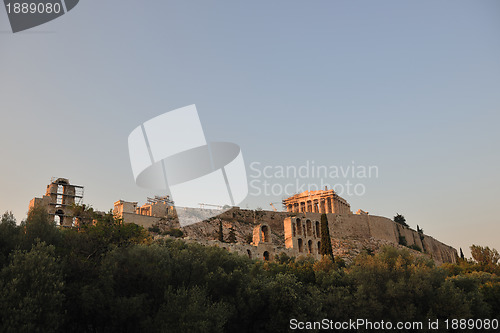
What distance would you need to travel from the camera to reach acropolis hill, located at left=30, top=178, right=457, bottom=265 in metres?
45.6

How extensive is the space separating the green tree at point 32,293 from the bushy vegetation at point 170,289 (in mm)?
37

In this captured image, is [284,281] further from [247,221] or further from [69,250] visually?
[247,221]

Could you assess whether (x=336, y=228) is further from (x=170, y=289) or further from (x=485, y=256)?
(x=170, y=289)

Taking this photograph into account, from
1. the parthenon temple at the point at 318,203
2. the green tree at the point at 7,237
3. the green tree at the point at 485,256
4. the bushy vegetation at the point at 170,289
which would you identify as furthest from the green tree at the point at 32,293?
the parthenon temple at the point at 318,203

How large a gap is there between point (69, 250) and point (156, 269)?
444 cm

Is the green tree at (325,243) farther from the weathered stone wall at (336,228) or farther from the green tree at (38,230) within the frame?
the green tree at (38,230)

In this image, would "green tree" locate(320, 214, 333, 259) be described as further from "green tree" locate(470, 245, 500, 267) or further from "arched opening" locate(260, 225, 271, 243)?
"green tree" locate(470, 245, 500, 267)

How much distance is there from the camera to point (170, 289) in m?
18.3

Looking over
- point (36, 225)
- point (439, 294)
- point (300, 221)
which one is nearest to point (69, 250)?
point (36, 225)

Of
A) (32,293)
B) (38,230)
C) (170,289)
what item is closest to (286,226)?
(170,289)

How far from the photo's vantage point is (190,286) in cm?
1991

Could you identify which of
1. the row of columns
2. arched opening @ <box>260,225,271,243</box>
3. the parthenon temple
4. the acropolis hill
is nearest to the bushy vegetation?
the acropolis hill

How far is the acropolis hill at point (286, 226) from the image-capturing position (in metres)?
45.6

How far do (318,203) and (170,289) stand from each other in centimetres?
6031
